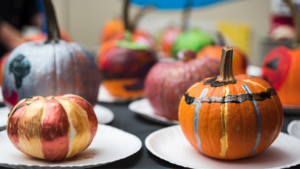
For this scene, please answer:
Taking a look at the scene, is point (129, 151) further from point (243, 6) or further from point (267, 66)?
point (243, 6)

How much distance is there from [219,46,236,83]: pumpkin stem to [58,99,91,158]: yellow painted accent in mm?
329

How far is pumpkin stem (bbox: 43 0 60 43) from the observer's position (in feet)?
3.20

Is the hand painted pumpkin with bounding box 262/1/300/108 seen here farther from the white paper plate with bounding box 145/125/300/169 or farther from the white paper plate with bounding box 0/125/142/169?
the white paper plate with bounding box 0/125/142/169

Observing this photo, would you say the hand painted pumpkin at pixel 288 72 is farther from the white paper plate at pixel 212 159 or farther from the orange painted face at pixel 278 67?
the white paper plate at pixel 212 159

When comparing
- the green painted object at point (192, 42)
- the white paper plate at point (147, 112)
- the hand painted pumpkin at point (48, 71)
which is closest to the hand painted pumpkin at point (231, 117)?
the white paper plate at point (147, 112)

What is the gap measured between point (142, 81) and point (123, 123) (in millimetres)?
389

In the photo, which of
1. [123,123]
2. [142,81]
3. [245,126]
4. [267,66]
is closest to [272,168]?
[245,126]

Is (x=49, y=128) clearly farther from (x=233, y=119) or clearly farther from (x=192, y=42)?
(x=192, y=42)

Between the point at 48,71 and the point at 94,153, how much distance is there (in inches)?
13.2

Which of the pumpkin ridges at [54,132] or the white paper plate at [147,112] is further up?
the pumpkin ridges at [54,132]

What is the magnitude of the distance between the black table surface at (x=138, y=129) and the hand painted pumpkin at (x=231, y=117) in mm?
93

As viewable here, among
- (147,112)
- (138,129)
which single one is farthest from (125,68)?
(138,129)

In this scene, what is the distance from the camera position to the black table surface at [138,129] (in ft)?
2.31

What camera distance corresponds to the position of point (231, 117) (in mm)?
682
